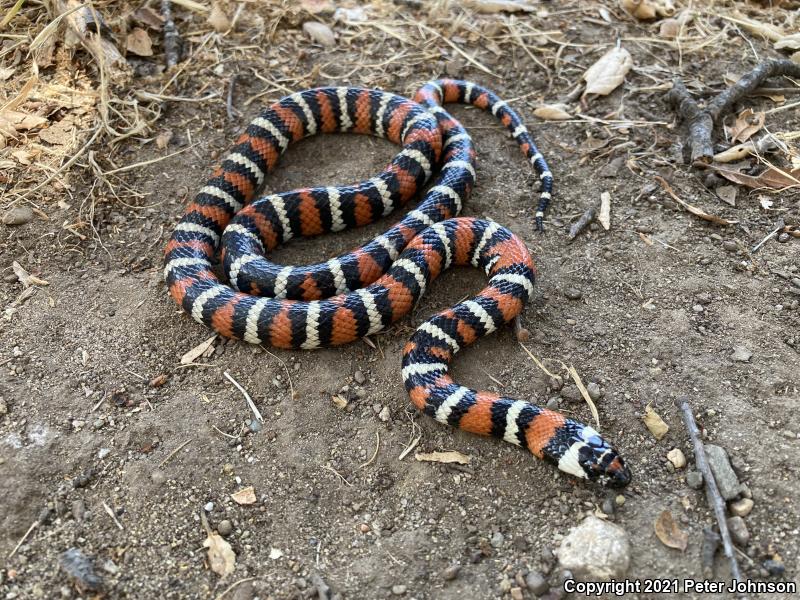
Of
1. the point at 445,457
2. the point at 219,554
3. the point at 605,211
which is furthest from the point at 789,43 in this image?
the point at 219,554

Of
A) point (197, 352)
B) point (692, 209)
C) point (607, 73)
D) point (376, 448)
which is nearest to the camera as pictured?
point (376, 448)

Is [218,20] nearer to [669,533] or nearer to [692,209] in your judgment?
[692,209]

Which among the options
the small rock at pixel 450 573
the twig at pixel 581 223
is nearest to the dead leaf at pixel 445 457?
the small rock at pixel 450 573

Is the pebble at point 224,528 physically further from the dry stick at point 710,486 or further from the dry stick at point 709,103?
the dry stick at point 709,103

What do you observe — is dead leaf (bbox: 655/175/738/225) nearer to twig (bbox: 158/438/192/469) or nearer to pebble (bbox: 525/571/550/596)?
pebble (bbox: 525/571/550/596)

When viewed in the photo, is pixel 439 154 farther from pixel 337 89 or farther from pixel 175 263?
pixel 175 263
